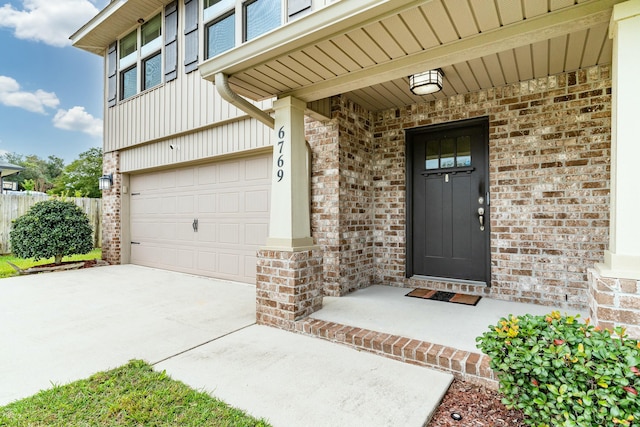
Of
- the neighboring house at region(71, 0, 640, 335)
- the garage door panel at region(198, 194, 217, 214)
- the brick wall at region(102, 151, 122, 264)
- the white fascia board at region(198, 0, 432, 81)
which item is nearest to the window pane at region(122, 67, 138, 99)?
the brick wall at region(102, 151, 122, 264)

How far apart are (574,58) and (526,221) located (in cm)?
160

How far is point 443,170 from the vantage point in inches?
158

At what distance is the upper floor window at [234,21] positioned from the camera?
442cm

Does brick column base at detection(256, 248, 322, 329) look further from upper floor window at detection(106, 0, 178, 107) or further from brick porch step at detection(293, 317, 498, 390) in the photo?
upper floor window at detection(106, 0, 178, 107)

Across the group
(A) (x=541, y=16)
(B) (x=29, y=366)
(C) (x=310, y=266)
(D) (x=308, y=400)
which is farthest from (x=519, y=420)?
(B) (x=29, y=366)

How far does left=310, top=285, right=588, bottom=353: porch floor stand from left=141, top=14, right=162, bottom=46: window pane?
615 cm

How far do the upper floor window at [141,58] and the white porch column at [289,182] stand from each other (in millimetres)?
4442

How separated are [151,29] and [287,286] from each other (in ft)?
20.7

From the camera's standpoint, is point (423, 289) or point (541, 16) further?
point (423, 289)

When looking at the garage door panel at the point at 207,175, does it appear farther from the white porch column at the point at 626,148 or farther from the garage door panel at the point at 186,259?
the white porch column at the point at 626,148

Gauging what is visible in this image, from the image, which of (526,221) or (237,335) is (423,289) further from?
(237,335)

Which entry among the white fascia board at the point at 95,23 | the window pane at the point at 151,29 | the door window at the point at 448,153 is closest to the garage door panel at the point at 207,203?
the window pane at the point at 151,29

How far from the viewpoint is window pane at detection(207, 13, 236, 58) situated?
5016 mm

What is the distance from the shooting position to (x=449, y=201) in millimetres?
3980
